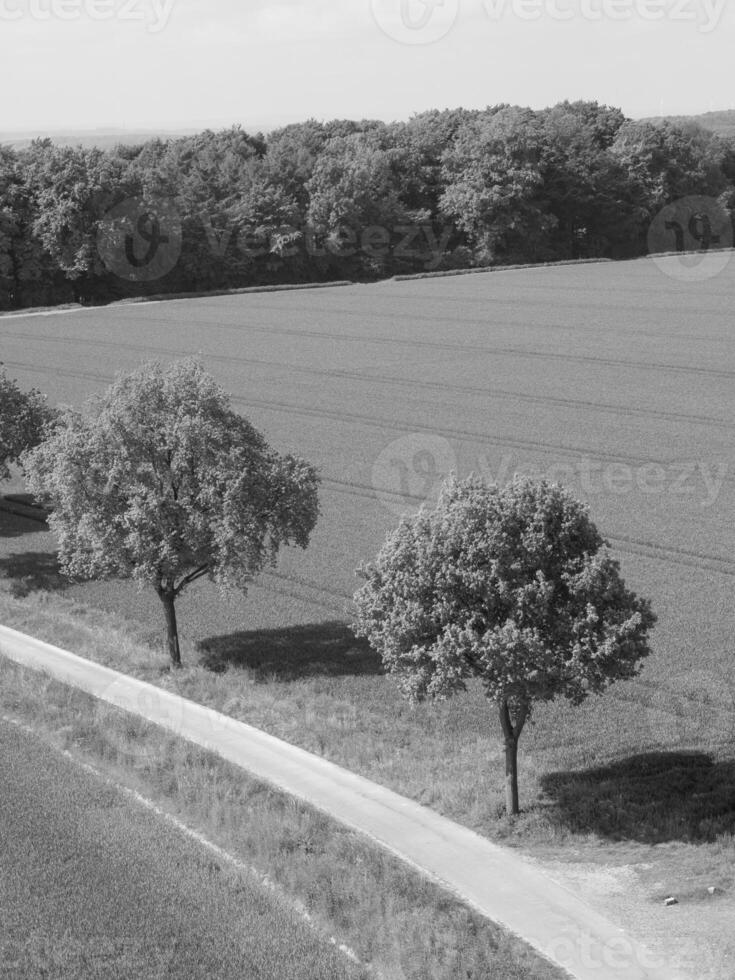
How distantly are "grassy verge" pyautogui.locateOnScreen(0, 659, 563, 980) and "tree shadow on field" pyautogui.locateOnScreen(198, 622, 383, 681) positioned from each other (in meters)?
4.13

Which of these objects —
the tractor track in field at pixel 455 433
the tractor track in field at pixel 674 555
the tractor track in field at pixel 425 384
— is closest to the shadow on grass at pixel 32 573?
the tractor track in field at pixel 674 555

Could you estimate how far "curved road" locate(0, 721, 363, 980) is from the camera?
17.7 metres

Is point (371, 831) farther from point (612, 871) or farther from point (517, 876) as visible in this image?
point (612, 871)

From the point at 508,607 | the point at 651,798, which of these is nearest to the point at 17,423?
the point at 508,607

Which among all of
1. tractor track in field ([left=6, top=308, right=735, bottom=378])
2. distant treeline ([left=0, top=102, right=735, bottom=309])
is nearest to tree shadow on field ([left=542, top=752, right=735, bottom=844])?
tractor track in field ([left=6, top=308, right=735, bottom=378])

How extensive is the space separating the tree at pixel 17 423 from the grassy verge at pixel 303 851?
16064 millimetres

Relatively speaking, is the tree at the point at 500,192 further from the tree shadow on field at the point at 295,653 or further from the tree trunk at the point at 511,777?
the tree trunk at the point at 511,777

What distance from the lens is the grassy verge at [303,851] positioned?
57.9 feet

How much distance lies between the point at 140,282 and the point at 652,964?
105045 millimetres

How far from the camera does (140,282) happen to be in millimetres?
116000

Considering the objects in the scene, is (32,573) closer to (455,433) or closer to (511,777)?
(511,777)

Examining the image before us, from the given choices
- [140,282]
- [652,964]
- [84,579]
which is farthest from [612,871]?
[140,282]

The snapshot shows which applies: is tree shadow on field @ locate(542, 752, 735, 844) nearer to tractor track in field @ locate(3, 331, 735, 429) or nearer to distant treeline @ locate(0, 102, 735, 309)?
tractor track in field @ locate(3, 331, 735, 429)

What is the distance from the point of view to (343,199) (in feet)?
405
